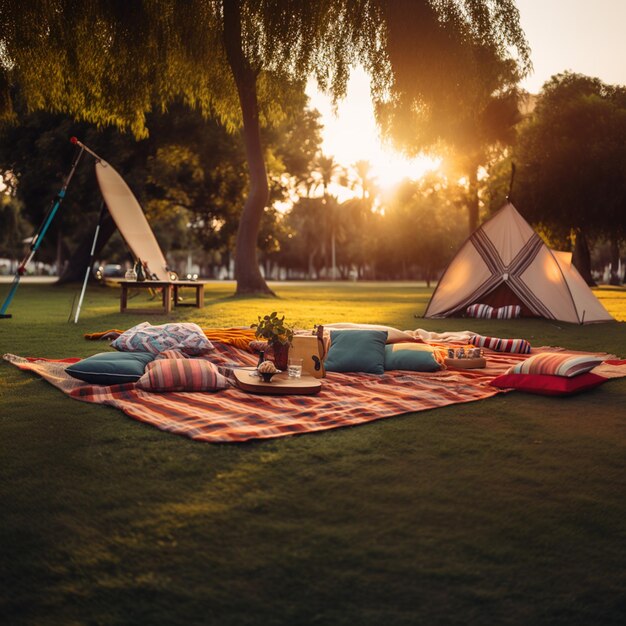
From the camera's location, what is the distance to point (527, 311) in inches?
589

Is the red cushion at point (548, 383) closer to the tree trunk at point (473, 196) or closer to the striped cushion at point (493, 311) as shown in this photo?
the striped cushion at point (493, 311)

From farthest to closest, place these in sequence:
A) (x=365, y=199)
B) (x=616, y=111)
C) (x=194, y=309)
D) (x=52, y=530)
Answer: (x=365, y=199) → (x=616, y=111) → (x=194, y=309) → (x=52, y=530)

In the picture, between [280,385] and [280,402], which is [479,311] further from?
[280,402]

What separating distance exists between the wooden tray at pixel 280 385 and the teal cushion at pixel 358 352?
1.10m

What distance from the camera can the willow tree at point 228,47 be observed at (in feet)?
39.2

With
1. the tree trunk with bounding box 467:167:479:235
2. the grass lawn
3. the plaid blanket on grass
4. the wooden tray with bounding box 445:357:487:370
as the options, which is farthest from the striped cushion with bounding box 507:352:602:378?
the tree trunk with bounding box 467:167:479:235

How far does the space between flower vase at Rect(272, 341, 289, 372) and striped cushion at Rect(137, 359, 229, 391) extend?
0.56 meters

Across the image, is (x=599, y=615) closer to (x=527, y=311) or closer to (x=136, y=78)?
(x=527, y=311)

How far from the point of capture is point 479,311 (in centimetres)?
1494

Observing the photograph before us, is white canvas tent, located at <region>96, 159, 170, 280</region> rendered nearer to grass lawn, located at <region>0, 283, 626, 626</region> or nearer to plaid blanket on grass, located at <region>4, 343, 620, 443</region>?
plaid blanket on grass, located at <region>4, 343, 620, 443</region>

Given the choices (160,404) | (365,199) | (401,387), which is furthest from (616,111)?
(365,199)

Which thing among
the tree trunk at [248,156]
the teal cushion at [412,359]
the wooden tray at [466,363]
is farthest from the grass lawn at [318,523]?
the tree trunk at [248,156]

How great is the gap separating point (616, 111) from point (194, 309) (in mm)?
21540

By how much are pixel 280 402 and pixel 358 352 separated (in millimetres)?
1813
